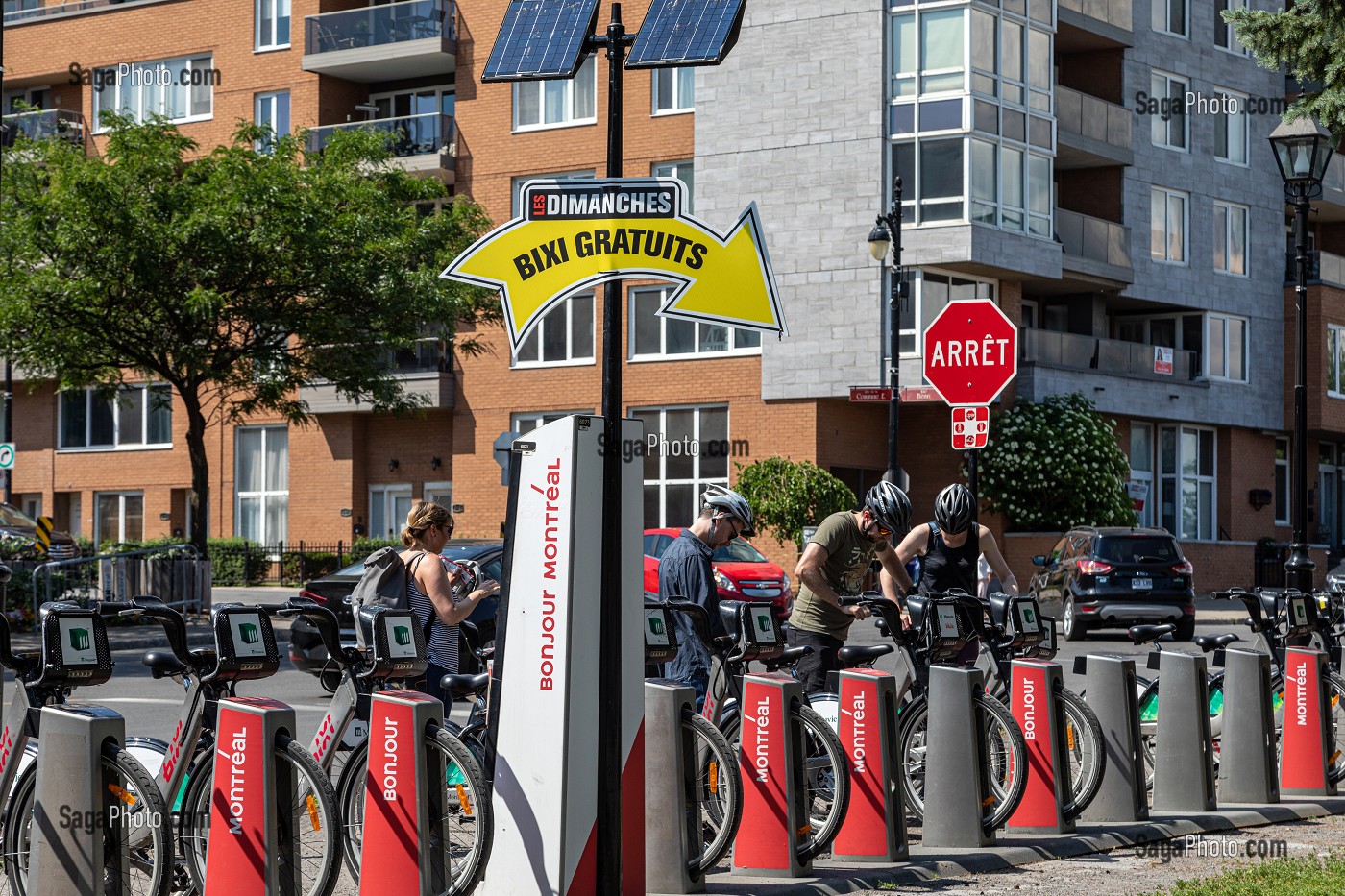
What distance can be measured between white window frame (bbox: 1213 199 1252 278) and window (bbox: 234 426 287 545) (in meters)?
Answer: 22.5

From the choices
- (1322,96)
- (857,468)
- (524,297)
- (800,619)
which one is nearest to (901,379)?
(857,468)

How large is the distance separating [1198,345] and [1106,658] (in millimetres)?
34315

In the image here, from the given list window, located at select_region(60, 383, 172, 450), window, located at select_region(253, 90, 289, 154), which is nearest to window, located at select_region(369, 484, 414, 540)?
window, located at select_region(60, 383, 172, 450)

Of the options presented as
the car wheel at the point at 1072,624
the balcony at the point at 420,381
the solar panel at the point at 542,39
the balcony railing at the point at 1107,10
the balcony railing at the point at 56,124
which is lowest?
the car wheel at the point at 1072,624

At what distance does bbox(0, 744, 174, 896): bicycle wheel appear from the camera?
20.8 ft

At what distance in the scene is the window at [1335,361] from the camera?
146ft

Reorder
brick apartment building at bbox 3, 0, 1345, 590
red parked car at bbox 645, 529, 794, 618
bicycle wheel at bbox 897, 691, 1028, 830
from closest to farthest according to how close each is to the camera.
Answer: bicycle wheel at bbox 897, 691, 1028, 830, red parked car at bbox 645, 529, 794, 618, brick apartment building at bbox 3, 0, 1345, 590

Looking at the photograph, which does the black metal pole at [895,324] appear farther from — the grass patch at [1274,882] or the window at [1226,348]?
the grass patch at [1274,882]

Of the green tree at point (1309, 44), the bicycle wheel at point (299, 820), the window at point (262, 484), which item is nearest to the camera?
the bicycle wheel at point (299, 820)

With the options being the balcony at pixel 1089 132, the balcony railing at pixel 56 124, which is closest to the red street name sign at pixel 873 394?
the balcony at pixel 1089 132

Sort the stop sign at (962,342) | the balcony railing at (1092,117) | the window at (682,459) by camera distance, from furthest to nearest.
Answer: the balcony railing at (1092,117) → the window at (682,459) → the stop sign at (962,342)

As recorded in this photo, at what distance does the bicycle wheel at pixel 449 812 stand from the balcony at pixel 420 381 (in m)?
32.9

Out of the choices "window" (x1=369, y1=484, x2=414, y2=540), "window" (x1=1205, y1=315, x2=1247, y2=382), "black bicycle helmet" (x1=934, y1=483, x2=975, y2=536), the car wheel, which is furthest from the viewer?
"window" (x1=1205, y1=315, x2=1247, y2=382)

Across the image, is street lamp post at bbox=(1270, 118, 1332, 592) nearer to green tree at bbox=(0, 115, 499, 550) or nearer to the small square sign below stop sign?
the small square sign below stop sign
